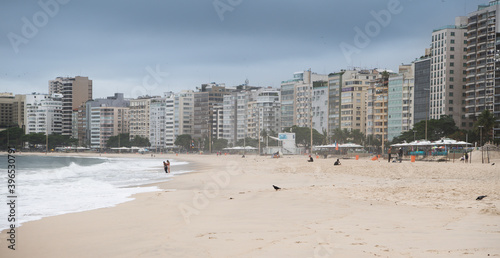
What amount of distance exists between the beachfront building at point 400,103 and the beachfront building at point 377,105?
257 cm

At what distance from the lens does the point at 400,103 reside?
139 m

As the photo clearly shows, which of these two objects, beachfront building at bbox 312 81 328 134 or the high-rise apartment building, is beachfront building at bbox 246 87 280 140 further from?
the high-rise apartment building

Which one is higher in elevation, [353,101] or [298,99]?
[298,99]

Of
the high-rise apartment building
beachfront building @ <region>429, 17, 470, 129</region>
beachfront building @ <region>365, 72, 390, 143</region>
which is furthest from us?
beachfront building @ <region>365, 72, 390, 143</region>

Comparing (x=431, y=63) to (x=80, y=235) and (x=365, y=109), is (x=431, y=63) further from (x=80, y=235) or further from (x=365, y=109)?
(x=80, y=235)

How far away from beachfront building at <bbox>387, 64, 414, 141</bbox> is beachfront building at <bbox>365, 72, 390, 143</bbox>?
2.57 meters

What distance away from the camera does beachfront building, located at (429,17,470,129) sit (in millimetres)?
122438

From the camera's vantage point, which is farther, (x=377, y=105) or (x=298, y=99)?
(x=298, y=99)

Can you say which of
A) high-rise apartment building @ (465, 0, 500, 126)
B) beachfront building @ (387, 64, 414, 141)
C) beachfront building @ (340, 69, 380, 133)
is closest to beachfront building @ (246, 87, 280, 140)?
beachfront building @ (340, 69, 380, 133)

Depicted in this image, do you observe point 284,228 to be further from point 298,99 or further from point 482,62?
point 298,99

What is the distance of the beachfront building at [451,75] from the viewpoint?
402 ft

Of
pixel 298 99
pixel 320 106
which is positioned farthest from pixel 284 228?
pixel 298 99

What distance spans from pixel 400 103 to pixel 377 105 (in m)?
8.77

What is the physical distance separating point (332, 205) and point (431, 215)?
363 cm
